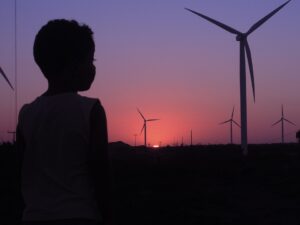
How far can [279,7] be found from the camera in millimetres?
41094

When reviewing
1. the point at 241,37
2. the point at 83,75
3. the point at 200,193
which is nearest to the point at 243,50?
the point at 241,37

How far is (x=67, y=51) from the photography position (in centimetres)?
355

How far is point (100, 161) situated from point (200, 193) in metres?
19.8

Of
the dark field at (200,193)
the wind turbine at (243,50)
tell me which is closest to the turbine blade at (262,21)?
the wind turbine at (243,50)

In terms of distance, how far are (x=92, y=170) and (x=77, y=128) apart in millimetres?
233

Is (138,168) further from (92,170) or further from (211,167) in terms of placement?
(92,170)

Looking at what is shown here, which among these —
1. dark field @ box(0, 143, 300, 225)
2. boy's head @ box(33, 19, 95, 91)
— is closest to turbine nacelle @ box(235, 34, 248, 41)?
dark field @ box(0, 143, 300, 225)

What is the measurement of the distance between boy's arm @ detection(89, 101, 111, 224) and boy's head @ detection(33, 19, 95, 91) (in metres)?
0.27

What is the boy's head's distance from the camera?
353 cm

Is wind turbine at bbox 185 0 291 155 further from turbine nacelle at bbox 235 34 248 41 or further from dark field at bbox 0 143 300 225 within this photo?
dark field at bbox 0 143 300 225

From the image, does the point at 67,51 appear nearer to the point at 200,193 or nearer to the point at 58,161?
the point at 58,161

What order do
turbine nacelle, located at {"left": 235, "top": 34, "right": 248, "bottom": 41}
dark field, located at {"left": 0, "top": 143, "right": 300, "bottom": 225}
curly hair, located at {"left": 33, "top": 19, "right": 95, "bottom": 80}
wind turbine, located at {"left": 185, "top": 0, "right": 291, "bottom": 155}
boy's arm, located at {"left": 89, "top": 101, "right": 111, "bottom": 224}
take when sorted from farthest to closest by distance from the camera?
turbine nacelle, located at {"left": 235, "top": 34, "right": 248, "bottom": 41}
wind turbine, located at {"left": 185, "top": 0, "right": 291, "bottom": 155}
dark field, located at {"left": 0, "top": 143, "right": 300, "bottom": 225}
curly hair, located at {"left": 33, "top": 19, "right": 95, "bottom": 80}
boy's arm, located at {"left": 89, "top": 101, "right": 111, "bottom": 224}

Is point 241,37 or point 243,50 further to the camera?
point 241,37

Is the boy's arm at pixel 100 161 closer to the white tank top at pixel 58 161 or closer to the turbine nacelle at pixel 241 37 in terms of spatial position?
the white tank top at pixel 58 161
